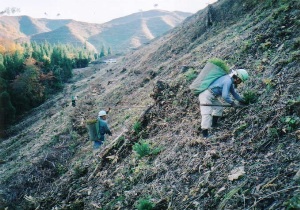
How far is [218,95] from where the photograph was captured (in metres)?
5.68

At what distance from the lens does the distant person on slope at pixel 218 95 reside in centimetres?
543

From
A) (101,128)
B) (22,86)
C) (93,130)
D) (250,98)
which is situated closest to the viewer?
(250,98)

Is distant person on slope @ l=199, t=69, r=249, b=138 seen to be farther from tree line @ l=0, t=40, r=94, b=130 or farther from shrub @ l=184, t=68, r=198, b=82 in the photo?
tree line @ l=0, t=40, r=94, b=130

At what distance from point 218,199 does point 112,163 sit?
417cm

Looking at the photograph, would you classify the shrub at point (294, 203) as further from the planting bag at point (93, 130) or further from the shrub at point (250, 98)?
the planting bag at point (93, 130)

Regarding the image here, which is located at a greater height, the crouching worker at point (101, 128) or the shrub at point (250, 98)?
the shrub at point (250, 98)

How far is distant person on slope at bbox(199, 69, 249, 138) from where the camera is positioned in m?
5.43

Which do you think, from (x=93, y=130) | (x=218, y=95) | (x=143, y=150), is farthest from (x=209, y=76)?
(x=93, y=130)

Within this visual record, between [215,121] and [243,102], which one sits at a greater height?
[243,102]

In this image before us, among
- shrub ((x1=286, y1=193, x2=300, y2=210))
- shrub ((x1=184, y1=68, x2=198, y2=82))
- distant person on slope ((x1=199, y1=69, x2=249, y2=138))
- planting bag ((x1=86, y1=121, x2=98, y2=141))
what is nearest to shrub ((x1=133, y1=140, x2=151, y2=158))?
distant person on slope ((x1=199, y1=69, x2=249, y2=138))

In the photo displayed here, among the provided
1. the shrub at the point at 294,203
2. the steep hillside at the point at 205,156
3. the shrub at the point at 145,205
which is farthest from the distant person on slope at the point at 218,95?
the shrub at the point at 294,203

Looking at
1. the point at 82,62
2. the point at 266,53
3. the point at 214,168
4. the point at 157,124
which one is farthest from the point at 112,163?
the point at 82,62

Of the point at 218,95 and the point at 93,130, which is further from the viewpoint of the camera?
the point at 93,130

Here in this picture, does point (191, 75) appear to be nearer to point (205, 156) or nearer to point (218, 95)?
point (218, 95)
